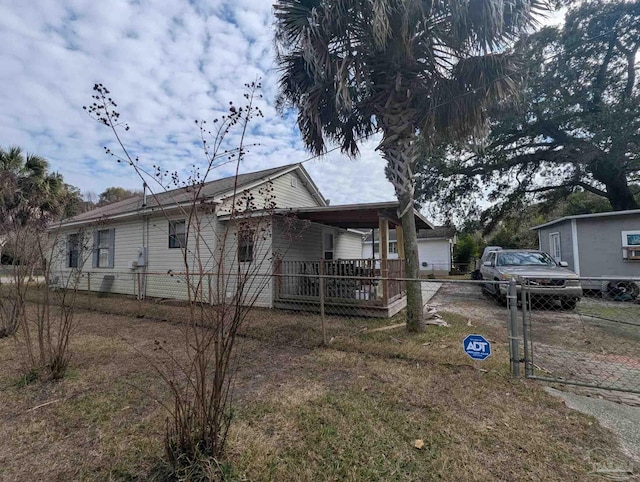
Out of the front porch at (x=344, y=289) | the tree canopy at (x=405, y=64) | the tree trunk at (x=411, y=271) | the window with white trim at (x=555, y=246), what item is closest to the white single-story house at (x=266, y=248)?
the front porch at (x=344, y=289)

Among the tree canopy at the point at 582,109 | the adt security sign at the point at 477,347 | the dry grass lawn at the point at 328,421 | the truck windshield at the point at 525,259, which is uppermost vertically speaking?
the tree canopy at the point at 582,109

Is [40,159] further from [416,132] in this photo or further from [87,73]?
[416,132]

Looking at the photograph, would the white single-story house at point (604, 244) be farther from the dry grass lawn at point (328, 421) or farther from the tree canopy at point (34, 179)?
the tree canopy at point (34, 179)

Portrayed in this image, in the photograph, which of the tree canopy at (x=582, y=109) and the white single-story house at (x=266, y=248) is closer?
the white single-story house at (x=266, y=248)

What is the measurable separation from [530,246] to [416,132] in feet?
81.9

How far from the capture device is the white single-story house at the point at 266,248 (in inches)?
294

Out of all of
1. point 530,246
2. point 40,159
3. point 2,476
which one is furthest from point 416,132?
point 530,246

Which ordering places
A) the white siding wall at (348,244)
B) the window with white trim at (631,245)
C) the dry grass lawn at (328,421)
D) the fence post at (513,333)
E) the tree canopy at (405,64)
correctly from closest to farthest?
the dry grass lawn at (328,421) < the fence post at (513,333) < the tree canopy at (405,64) < the window with white trim at (631,245) < the white siding wall at (348,244)

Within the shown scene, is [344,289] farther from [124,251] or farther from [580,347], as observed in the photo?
[124,251]

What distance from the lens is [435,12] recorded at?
5.32m

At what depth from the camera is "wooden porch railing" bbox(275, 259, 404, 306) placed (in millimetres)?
7551

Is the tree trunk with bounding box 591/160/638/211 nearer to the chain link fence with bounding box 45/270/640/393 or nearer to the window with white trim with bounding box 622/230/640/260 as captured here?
the window with white trim with bounding box 622/230/640/260

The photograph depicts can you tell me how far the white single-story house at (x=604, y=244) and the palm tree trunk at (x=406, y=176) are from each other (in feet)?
24.9

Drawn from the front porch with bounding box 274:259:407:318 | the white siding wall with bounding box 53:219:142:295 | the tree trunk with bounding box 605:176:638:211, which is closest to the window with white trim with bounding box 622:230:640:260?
the tree trunk with bounding box 605:176:638:211
